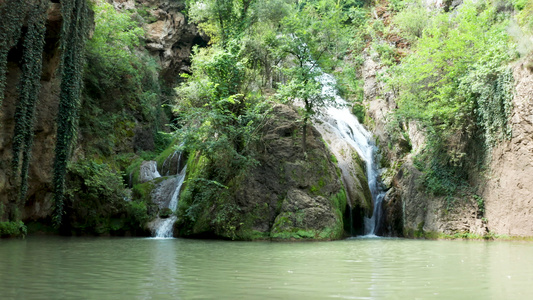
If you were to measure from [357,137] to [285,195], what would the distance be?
36.1ft

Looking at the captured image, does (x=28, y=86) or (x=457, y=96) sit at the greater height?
(x=457, y=96)

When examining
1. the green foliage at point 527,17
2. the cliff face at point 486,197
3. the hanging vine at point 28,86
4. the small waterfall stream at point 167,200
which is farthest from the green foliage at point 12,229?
the green foliage at point 527,17

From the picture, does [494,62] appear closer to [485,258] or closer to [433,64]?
[433,64]

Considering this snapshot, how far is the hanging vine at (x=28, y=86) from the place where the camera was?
13828mm

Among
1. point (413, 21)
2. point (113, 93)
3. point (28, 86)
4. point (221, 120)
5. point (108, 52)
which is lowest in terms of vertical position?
point (221, 120)

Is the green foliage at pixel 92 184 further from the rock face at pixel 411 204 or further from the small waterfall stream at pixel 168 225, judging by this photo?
the rock face at pixel 411 204

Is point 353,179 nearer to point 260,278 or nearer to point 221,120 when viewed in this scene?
point 221,120

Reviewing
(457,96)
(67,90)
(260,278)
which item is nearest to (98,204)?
(67,90)

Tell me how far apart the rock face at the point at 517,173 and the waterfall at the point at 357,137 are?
5.76 meters

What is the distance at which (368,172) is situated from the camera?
23.8 meters

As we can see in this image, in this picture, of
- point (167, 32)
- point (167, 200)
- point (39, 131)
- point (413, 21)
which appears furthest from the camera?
point (167, 32)

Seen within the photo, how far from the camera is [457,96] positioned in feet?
63.4

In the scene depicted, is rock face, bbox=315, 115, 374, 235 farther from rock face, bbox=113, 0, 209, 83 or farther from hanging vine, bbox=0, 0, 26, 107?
rock face, bbox=113, 0, 209, 83

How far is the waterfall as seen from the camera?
20.8 meters
